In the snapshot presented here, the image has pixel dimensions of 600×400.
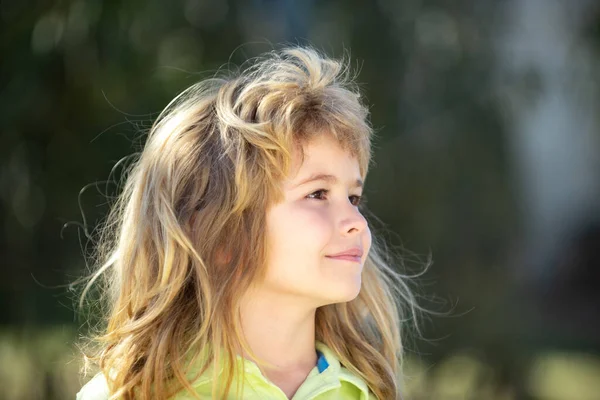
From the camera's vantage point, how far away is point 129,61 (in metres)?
3.79

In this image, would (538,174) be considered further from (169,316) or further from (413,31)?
(169,316)

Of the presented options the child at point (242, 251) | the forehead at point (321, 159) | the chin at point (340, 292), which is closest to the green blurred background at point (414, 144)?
the child at point (242, 251)

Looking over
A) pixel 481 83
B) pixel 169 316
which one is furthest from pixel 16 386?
pixel 481 83

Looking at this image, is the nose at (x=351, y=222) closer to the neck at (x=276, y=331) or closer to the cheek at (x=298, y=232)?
the cheek at (x=298, y=232)

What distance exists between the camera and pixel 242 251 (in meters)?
1.85

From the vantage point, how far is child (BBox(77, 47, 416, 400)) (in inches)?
71.3

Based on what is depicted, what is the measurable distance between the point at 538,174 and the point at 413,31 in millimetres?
1012

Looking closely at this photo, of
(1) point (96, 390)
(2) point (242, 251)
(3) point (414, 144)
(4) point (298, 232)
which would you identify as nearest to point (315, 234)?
(4) point (298, 232)

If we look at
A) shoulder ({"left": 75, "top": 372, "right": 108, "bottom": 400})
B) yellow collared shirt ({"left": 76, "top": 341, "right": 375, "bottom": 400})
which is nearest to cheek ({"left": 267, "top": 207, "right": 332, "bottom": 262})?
yellow collared shirt ({"left": 76, "top": 341, "right": 375, "bottom": 400})

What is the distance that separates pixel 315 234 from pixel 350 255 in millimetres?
100

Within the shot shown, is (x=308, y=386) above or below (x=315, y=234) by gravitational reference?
below

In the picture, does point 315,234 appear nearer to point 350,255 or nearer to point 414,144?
point 350,255

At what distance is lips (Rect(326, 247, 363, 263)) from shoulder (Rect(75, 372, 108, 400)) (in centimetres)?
55

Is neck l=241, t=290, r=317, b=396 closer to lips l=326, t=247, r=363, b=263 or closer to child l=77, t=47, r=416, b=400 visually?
child l=77, t=47, r=416, b=400
